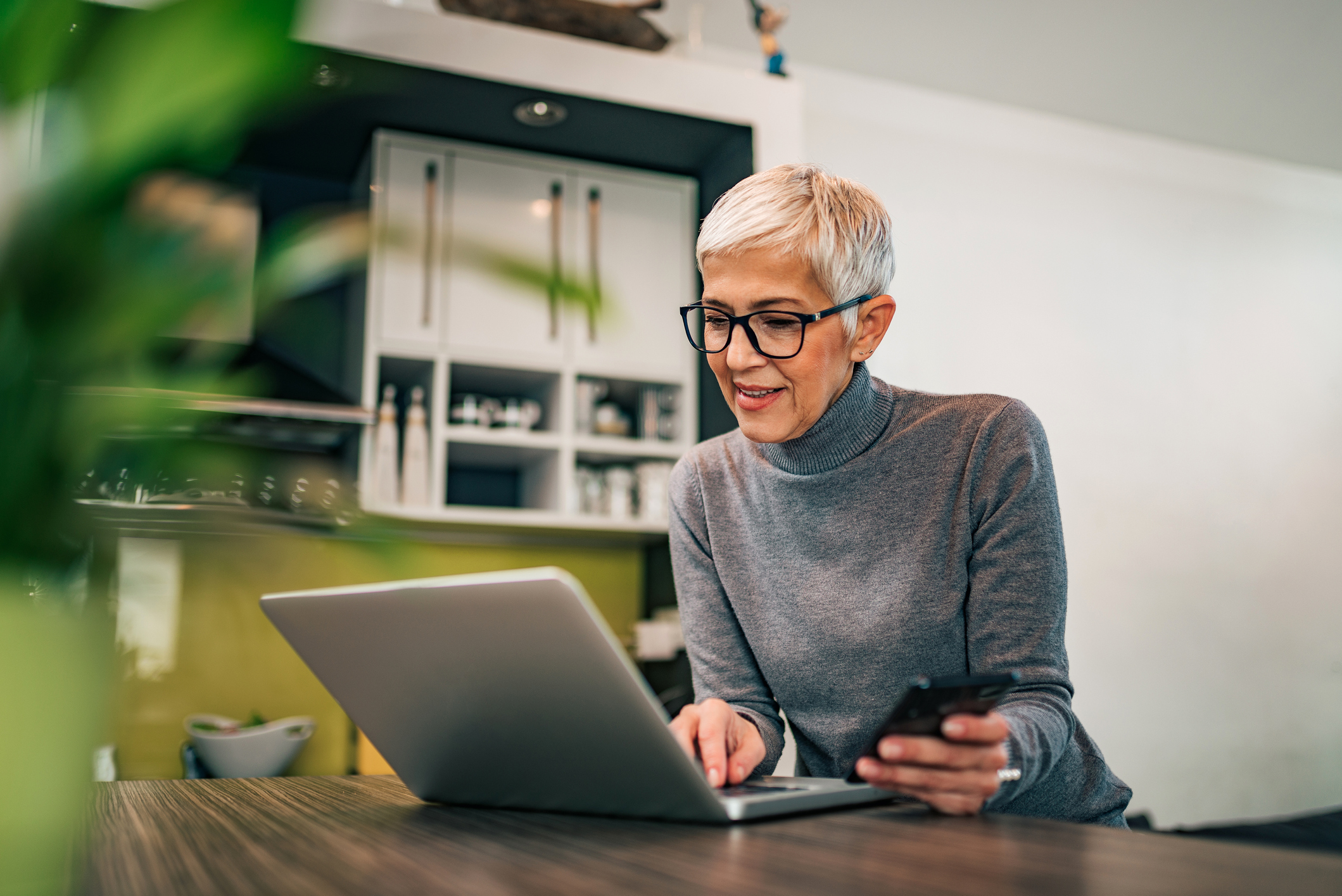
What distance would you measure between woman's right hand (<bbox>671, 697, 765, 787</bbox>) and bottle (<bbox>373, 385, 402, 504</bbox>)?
71.7 inches

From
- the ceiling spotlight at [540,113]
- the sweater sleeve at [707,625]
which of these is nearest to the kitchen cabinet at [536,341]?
the ceiling spotlight at [540,113]

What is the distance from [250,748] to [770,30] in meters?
2.24

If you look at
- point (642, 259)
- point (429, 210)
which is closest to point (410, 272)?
point (429, 210)

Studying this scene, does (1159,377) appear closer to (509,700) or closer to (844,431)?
(844,431)

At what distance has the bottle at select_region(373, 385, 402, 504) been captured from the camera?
266 cm

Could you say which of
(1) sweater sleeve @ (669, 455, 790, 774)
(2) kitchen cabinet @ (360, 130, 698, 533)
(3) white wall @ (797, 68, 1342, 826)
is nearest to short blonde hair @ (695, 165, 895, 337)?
(1) sweater sleeve @ (669, 455, 790, 774)

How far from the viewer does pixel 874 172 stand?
3.53 metres

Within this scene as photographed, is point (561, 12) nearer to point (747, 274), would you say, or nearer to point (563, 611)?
point (747, 274)

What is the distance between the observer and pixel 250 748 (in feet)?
7.82

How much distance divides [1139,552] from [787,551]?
9.77 feet

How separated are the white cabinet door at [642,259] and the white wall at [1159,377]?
2.39 ft

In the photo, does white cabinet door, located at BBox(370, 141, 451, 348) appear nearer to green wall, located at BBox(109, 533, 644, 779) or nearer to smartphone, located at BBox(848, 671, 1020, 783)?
green wall, located at BBox(109, 533, 644, 779)

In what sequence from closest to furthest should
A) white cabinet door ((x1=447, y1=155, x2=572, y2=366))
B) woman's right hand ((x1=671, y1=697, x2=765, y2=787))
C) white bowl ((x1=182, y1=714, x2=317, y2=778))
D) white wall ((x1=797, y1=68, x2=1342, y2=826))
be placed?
1. woman's right hand ((x1=671, y1=697, x2=765, y2=787))
2. white bowl ((x1=182, y1=714, x2=317, y2=778))
3. white cabinet door ((x1=447, y1=155, x2=572, y2=366))
4. white wall ((x1=797, y1=68, x2=1342, y2=826))

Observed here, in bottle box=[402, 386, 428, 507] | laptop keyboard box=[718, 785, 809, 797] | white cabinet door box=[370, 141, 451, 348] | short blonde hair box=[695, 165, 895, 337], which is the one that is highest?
white cabinet door box=[370, 141, 451, 348]
